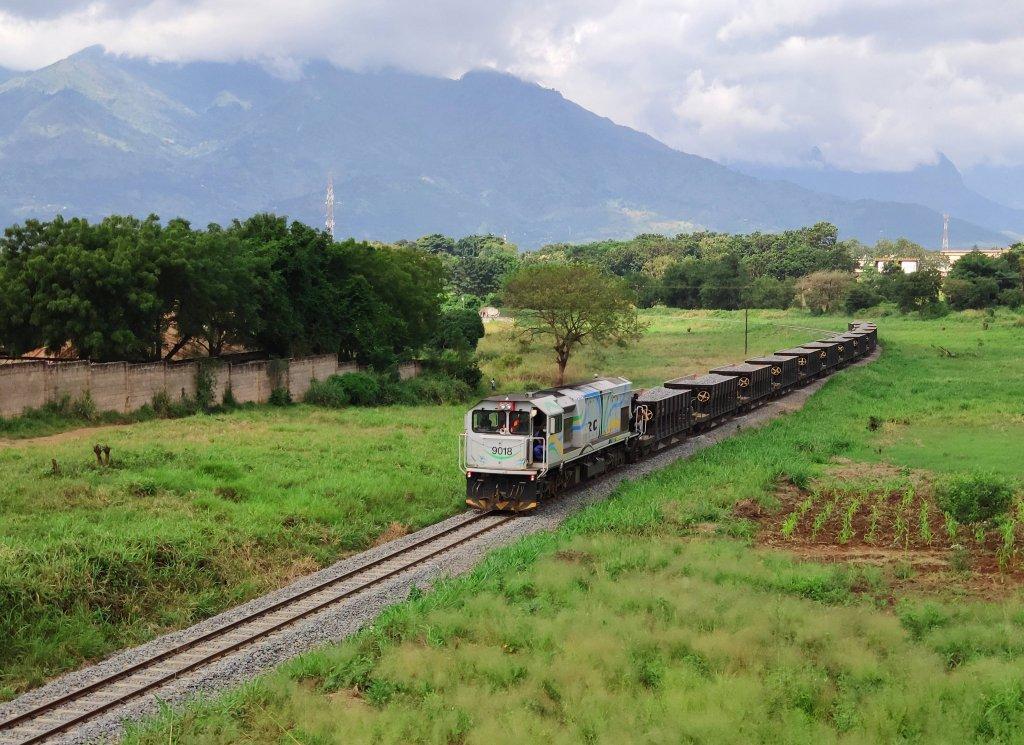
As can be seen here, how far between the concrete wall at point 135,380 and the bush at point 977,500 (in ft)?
103

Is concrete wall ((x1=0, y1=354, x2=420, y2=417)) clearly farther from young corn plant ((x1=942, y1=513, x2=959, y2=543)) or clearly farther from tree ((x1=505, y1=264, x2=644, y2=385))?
young corn plant ((x1=942, y1=513, x2=959, y2=543))

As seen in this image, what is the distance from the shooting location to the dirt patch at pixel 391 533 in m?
26.7

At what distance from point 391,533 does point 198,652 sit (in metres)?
9.48

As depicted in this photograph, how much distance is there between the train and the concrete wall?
17.3 metres

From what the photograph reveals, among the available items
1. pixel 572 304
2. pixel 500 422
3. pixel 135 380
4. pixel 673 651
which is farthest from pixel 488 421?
pixel 572 304

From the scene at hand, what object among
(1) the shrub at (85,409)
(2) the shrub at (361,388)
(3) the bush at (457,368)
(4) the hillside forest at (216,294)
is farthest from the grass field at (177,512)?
(3) the bush at (457,368)

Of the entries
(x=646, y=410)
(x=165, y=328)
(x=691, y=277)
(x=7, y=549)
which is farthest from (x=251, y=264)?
(x=691, y=277)

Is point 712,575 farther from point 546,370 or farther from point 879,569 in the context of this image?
point 546,370

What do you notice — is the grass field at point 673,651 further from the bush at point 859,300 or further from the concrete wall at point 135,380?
the bush at point 859,300

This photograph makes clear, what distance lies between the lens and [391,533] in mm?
27125

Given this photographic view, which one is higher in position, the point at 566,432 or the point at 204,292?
the point at 204,292

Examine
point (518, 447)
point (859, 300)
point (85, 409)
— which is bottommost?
point (85, 409)

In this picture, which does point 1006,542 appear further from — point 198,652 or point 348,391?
point 348,391

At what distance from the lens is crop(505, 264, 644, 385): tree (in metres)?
66.8
